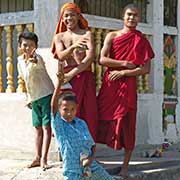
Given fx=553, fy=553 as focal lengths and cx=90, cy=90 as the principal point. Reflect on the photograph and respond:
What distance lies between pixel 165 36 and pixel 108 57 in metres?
2.38

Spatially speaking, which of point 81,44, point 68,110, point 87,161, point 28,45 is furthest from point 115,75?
point 87,161

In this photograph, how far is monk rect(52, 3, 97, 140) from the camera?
5152mm

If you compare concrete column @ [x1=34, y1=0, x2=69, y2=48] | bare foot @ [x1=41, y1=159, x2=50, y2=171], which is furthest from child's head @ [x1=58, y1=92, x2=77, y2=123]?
concrete column @ [x1=34, y1=0, x2=69, y2=48]

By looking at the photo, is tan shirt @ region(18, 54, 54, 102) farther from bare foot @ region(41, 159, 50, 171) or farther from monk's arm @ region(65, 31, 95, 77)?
bare foot @ region(41, 159, 50, 171)

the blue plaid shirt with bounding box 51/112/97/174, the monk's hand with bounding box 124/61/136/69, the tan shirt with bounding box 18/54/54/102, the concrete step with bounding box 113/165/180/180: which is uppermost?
the monk's hand with bounding box 124/61/136/69

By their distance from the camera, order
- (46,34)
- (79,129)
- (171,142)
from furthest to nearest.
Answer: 1. (171,142)
2. (46,34)
3. (79,129)

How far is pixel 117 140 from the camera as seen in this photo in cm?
522

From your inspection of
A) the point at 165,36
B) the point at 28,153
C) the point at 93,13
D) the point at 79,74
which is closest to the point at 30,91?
the point at 79,74

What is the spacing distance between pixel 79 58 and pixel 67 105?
1.05 metres

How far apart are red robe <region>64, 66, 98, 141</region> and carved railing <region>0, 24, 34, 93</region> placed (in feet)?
3.56

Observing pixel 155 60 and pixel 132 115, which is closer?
pixel 132 115

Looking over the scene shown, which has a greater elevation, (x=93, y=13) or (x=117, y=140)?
(x=93, y=13)

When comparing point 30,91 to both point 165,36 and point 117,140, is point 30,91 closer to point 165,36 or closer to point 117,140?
point 117,140

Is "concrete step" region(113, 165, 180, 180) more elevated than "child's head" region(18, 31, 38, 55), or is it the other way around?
"child's head" region(18, 31, 38, 55)
